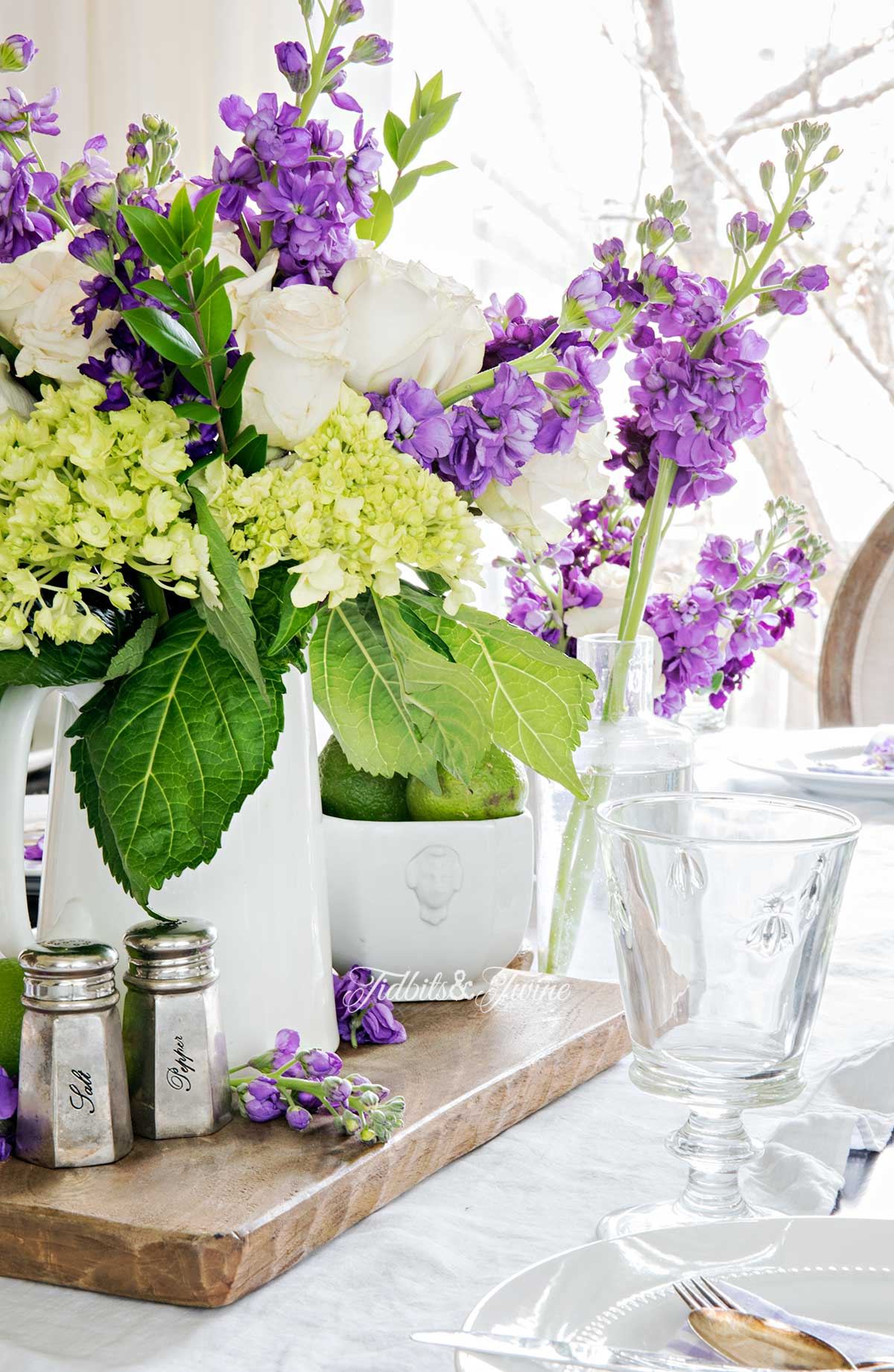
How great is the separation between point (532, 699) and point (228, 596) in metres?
0.19

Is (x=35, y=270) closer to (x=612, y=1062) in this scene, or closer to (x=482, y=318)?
(x=482, y=318)

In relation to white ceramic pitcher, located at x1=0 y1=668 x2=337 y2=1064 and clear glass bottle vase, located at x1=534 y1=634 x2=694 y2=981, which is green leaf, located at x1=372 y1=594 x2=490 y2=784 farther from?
clear glass bottle vase, located at x1=534 y1=634 x2=694 y2=981

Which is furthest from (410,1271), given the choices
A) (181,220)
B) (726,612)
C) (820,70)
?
(820,70)

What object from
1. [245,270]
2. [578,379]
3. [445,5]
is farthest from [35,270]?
[445,5]

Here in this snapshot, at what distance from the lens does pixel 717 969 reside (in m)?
0.48

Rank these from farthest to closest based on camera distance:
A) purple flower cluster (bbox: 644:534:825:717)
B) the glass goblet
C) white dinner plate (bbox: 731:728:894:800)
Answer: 1. white dinner plate (bbox: 731:728:894:800)
2. purple flower cluster (bbox: 644:534:825:717)
3. the glass goblet

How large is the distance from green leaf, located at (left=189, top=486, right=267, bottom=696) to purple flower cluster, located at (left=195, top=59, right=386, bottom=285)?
0.34ft

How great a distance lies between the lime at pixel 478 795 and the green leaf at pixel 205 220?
1.02 ft

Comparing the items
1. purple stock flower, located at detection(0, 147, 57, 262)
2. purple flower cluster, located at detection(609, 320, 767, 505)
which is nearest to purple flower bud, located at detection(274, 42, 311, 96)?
purple stock flower, located at detection(0, 147, 57, 262)

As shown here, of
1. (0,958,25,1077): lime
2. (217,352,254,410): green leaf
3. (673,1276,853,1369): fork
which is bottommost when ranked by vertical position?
(673,1276,853,1369): fork

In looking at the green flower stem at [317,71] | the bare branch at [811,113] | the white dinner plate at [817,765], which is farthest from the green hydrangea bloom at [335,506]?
the bare branch at [811,113]

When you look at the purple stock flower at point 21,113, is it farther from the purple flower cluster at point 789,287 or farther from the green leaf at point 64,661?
the purple flower cluster at point 789,287

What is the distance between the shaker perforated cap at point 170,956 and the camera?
1.75 ft

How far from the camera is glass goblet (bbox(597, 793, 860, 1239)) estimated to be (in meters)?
0.47
